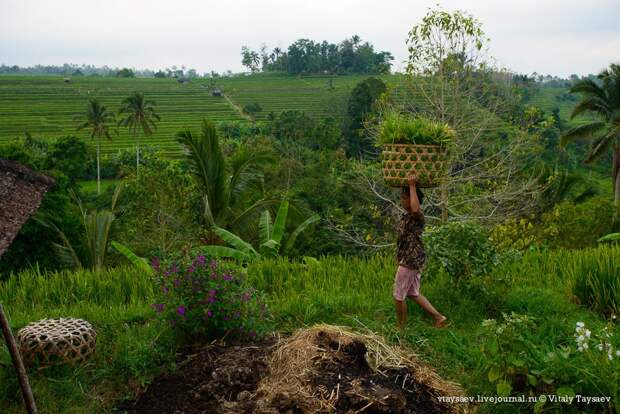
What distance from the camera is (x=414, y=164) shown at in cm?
547

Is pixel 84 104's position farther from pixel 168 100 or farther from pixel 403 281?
pixel 403 281

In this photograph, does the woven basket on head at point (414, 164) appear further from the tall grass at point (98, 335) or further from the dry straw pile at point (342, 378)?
the tall grass at point (98, 335)

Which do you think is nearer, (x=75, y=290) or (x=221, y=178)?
(x=75, y=290)

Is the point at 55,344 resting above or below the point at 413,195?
below

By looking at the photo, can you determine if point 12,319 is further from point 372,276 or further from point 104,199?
point 104,199

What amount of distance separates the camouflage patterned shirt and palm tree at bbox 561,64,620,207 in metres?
26.3

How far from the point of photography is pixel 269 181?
31.2m

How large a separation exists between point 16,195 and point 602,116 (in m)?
31.3

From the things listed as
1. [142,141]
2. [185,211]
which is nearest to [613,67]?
[185,211]

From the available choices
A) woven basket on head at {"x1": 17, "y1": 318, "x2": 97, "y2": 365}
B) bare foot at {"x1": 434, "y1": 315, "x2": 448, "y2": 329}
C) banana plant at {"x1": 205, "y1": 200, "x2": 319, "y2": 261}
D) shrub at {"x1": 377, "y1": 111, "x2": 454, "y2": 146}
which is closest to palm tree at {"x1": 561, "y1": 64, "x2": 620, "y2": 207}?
banana plant at {"x1": 205, "y1": 200, "x2": 319, "y2": 261}

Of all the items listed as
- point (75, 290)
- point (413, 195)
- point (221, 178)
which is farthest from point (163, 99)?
point (413, 195)

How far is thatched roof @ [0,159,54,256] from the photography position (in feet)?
15.3

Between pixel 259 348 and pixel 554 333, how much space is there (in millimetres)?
2452

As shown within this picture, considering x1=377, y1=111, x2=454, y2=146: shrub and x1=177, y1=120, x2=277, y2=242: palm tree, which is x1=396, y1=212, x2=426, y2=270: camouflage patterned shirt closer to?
x1=377, y1=111, x2=454, y2=146: shrub
